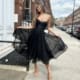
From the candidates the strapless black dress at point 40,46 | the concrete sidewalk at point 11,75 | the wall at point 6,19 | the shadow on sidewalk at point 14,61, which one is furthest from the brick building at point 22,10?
the strapless black dress at point 40,46

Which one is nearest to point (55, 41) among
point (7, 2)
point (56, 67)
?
point (56, 67)

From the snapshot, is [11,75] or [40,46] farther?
[11,75]

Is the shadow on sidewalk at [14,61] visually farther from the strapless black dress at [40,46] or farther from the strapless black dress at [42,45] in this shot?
the strapless black dress at [40,46]

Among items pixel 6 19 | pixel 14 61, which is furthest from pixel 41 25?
pixel 6 19

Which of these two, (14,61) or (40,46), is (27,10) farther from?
(40,46)

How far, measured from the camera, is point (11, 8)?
1434 cm

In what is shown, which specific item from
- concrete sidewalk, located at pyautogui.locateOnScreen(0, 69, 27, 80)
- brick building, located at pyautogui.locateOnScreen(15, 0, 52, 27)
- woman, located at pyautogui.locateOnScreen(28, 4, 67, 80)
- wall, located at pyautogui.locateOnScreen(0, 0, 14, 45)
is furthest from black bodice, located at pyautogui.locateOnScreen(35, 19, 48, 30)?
brick building, located at pyautogui.locateOnScreen(15, 0, 52, 27)

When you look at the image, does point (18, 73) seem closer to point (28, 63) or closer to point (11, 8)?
point (28, 63)

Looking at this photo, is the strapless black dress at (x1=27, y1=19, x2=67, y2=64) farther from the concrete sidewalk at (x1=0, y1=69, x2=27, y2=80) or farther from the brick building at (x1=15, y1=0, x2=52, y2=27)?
the brick building at (x1=15, y1=0, x2=52, y2=27)

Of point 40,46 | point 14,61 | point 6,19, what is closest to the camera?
point 40,46

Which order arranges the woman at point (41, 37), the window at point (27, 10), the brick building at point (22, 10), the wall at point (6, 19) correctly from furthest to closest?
the window at point (27, 10), the brick building at point (22, 10), the wall at point (6, 19), the woman at point (41, 37)

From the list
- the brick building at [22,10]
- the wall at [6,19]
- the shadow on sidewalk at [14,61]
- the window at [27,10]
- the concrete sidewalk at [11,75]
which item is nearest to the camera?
the concrete sidewalk at [11,75]

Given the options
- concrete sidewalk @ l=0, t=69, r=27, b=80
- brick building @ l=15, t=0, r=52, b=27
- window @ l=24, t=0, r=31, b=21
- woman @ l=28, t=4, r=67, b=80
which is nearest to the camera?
woman @ l=28, t=4, r=67, b=80

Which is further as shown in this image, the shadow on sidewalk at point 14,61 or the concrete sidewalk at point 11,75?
the shadow on sidewalk at point 14,61
